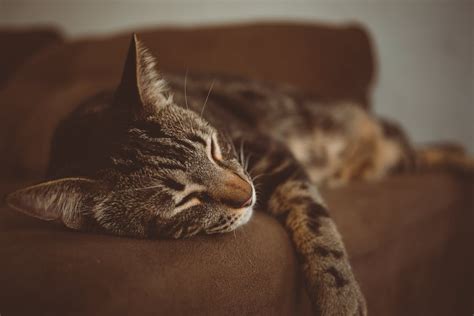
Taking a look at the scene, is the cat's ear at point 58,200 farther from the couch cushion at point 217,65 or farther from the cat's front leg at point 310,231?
the couch cushion at point 217,65

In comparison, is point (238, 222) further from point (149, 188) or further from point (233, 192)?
point (149, 188)

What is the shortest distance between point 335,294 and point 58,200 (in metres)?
0.50

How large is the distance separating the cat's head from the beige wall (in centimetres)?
133

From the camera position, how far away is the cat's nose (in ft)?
2.51

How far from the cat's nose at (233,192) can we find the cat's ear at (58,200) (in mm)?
228

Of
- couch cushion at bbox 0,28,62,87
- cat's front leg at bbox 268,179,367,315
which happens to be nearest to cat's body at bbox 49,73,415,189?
cat's front leg at bbox 268,179,367,315

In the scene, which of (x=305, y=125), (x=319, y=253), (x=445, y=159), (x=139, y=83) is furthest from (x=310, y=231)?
(x=445, y=159)

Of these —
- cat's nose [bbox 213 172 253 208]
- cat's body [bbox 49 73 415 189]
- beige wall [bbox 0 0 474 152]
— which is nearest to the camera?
cat's nose [bbox 213 172 253 208]

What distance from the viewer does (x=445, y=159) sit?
1.50 meters

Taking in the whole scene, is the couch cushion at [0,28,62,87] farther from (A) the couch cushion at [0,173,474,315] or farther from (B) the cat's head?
(B) the cat's head

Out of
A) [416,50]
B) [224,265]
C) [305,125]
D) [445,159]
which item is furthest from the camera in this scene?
[416,50]

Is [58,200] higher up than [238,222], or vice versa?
[58,200]

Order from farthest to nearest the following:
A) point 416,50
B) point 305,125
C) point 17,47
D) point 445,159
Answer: point 17,47, point 416,50, point 445,159, point 305,125

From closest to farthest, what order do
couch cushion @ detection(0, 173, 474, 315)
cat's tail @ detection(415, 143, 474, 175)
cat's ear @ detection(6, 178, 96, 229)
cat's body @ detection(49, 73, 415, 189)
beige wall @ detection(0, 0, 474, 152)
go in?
couch cushion @ detection(0, 173, 474, 315) < cat's ear @ detection(6, 178, 96, 229) < cat's body @ detection(49, 73, 415, 189) < cat's tail @ detection(415, 143, 474, 175) < beige wall @ detection(0, 0, 474, 152)
